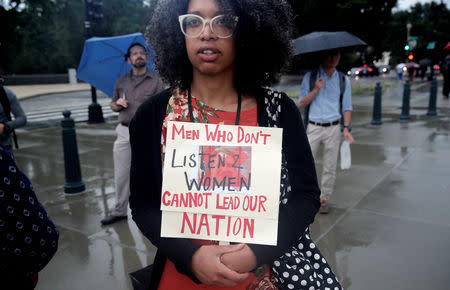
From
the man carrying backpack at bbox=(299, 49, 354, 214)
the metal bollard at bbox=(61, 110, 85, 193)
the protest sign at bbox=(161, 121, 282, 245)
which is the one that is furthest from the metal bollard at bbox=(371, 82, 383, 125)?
the protest sign at bbox=(161, 121, 282, 245)

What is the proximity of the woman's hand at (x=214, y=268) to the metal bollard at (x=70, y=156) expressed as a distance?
15.1 ft

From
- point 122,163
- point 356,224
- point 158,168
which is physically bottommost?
point 356,224

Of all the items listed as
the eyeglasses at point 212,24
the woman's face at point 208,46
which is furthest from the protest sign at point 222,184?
the eyeglasses at point 212,24

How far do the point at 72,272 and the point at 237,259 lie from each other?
Result: 104 inches

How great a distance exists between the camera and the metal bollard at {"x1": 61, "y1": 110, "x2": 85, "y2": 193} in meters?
5.42

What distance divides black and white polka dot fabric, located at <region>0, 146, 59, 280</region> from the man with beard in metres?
3.09

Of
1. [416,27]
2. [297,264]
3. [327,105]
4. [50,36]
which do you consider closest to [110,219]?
[327,105]

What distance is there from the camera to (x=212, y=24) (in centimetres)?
143

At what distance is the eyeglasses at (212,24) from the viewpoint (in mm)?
1432

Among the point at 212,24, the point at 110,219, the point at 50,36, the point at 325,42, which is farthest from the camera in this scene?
the point at 50,36

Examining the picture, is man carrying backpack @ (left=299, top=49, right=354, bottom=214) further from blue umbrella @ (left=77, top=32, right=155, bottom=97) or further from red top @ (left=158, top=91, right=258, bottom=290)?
red top @ (left=158, top=91, right=258, bottom=290)

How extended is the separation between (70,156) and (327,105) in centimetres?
353

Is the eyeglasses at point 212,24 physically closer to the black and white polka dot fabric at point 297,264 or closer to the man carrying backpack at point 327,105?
the black and white polka dot fabric at point 297,264

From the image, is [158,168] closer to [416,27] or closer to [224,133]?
[224,133]
